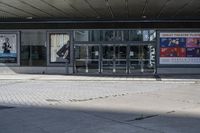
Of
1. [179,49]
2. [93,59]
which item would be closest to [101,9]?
[93,59]

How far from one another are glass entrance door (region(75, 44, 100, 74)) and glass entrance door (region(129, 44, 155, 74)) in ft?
8.05

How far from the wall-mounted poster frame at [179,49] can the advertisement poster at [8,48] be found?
10.4 meters

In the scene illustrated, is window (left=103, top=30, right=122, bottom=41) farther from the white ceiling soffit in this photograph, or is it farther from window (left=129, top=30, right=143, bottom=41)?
the white ceiling soffit

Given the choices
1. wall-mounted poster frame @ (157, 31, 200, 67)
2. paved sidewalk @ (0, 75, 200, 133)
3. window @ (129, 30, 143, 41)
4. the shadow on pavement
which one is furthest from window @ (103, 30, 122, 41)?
the shadow on pavement

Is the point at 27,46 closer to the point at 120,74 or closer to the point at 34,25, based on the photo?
the point at 34,25

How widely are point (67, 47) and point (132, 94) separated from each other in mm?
14522

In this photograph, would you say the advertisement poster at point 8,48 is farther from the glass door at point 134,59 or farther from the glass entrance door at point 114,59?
the glass door at point 134,59

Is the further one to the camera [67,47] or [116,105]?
[67,47]

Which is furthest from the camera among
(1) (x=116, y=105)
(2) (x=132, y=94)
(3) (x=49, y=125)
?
(2) (x=132, y=94)

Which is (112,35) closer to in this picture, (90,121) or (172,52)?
(172,52)

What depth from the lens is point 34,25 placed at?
31.2 meters

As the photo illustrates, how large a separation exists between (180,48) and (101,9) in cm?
791

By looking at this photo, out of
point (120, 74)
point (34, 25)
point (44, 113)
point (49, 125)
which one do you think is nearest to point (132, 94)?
point (44, 113)

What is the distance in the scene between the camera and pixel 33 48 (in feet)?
104
